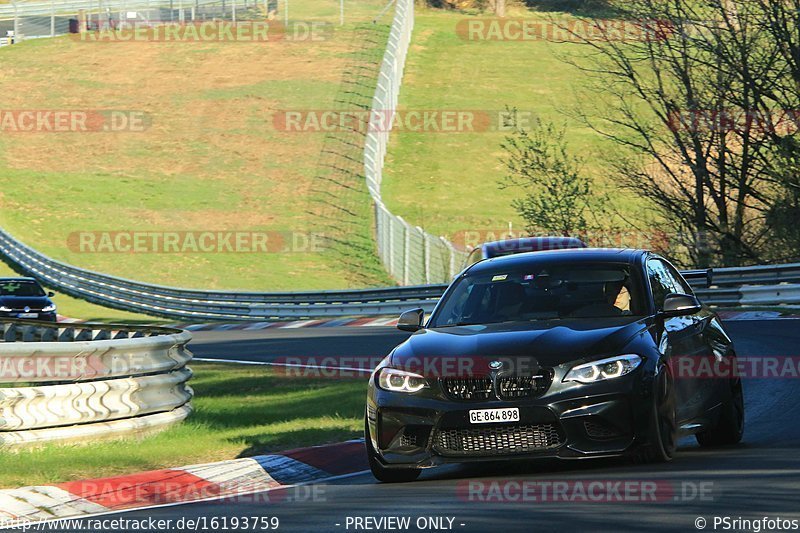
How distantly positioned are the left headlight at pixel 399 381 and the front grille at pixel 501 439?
36cm

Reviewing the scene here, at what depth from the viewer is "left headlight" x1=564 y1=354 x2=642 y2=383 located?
28.8 ft

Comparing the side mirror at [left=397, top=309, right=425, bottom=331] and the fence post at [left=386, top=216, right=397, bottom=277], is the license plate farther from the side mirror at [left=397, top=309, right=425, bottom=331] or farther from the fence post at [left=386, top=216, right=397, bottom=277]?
the fence post at [left=386, top=216, right=397, bottom=277]

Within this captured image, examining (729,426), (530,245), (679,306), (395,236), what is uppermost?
(679,306)

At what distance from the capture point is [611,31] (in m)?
29.8

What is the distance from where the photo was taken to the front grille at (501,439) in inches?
345

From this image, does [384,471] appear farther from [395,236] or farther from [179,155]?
[179,155]

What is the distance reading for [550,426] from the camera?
876cm

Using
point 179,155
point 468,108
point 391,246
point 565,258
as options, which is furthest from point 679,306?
point 468,108

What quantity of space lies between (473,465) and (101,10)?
83869mm

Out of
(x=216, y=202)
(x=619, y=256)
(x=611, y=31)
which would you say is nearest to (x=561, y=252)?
(x=619, y=256)

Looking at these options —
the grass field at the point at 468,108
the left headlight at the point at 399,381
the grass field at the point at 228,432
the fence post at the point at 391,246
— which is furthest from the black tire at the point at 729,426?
the grass field at the point at 468,108

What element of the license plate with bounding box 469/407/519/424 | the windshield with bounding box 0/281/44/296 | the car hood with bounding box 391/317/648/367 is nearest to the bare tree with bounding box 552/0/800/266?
the windshield with bounding box 0/281/44/296

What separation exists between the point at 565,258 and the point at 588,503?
10.0ft

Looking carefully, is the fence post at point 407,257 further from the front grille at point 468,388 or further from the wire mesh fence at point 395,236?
the front grille at point 468,388
